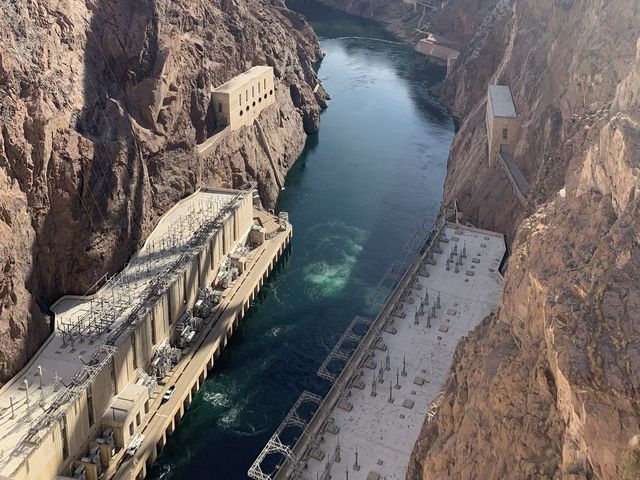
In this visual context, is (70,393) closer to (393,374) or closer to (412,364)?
(393,374)

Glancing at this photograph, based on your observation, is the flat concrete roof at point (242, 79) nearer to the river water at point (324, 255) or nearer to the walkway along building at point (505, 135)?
the river water at point (324, 255)

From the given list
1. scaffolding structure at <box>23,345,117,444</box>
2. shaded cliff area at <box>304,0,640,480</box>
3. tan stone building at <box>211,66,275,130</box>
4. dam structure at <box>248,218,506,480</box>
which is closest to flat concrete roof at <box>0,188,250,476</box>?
scaffolding structure at <box>23,345,117,444</box>

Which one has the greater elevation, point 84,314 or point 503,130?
point 503,130

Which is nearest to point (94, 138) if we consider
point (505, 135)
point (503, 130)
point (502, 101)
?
point (503, 130)

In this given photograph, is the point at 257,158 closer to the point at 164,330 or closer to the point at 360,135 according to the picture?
the point at 360,135

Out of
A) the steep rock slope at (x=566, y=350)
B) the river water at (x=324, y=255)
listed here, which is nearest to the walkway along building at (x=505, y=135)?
the river water at (x=324, y=255)

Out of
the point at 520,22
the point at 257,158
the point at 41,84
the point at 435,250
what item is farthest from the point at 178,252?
the point at 520,22
